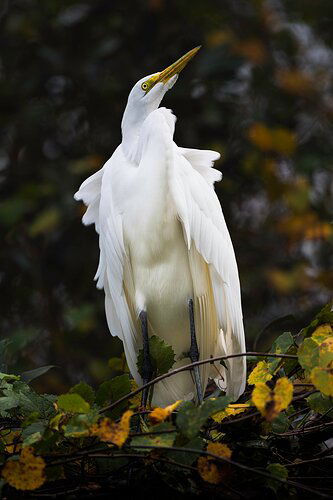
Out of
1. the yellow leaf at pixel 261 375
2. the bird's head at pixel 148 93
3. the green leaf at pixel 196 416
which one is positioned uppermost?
the bird's head at pixel 148 93

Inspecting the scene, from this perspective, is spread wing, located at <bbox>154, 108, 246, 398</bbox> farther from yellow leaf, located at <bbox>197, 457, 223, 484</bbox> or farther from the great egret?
yellow leaf, located at <bbox>197, 457, 223, 484</bbox>

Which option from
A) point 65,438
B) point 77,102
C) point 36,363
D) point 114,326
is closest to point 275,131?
point 77,102

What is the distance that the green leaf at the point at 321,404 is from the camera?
5.55 feet

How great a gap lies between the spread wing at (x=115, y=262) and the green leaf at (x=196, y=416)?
69 centimetres

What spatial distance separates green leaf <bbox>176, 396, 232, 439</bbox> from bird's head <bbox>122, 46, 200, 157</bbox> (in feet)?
3.35

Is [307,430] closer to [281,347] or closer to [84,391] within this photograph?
[281,347]

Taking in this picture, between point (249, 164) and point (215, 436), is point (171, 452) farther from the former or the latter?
point (249, 164)

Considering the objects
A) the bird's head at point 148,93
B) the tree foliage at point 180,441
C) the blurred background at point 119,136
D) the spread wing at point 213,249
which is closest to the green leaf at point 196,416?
the tree foliage at point 180,441

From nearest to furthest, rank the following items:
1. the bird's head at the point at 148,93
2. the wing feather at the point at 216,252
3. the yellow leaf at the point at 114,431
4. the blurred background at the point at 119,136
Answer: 1. the yellow leaf at the point at 114,431
2. the wing feather at the point at 216,252
3. the bird's head at the point at 148,93
4. the blurred background at the point at 119,136

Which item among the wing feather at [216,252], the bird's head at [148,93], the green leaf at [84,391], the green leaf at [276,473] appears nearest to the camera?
the green leaf at [276,473]

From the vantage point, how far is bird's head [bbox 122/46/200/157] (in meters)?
2.36

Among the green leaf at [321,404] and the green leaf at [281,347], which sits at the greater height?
the green leaf at [281,347]

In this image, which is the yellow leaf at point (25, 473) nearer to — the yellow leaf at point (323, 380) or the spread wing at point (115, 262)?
the yellow leaf at point (323, 380)

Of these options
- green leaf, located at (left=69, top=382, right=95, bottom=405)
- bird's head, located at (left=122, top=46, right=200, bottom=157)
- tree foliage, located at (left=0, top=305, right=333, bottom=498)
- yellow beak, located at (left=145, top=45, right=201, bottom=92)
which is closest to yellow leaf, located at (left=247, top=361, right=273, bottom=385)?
tree foliage, located at (left=0, top=305, right=333, bottom=498)
